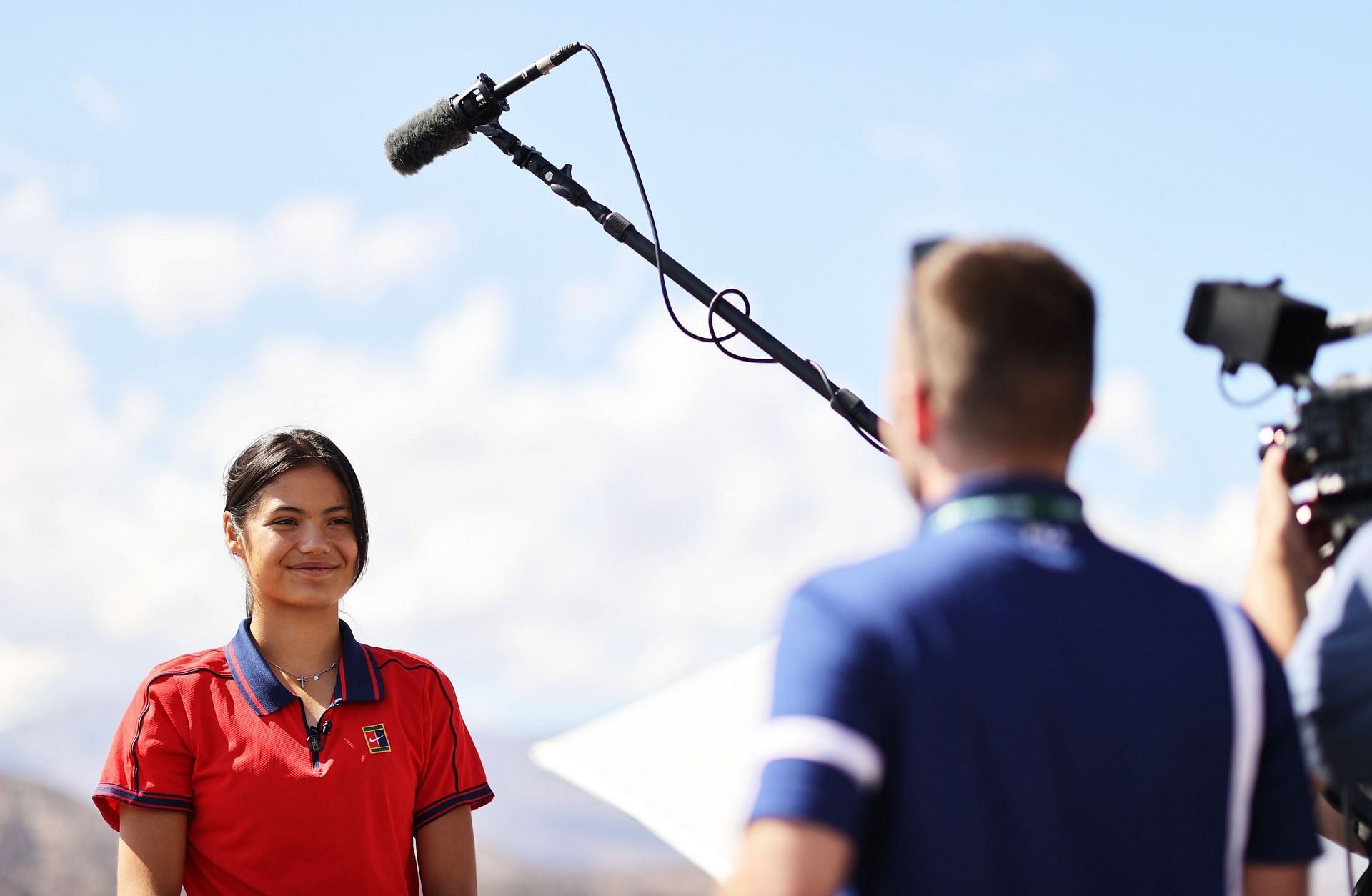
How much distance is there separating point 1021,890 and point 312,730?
1683 mm

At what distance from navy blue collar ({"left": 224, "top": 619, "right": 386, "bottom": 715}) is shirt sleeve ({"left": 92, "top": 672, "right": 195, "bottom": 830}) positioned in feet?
0.41

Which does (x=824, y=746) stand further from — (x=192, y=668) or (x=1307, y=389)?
(x=192, y=668)

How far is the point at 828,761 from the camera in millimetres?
1054

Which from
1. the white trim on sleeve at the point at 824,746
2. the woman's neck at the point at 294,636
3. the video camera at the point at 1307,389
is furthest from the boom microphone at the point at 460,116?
the white trim on sleeve at the point at 824,746

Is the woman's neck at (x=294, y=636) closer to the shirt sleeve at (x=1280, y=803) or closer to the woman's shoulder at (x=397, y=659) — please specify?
the woman's shoulder at (x=397, y=659)

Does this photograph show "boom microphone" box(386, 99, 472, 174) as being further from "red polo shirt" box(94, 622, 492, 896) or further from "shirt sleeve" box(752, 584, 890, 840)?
"shirt sleeve" box(752, 584, 890, 840)

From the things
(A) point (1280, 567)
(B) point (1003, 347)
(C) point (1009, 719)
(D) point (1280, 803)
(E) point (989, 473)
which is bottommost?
(D) point (1280, 803)

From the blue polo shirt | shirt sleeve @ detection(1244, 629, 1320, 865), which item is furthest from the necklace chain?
shirt sleeve @ detection(1244, 629, 1320, 865)

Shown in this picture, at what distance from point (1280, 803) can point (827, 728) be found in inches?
19.1

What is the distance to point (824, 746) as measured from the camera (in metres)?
1.06

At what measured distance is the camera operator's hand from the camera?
57.7 inches

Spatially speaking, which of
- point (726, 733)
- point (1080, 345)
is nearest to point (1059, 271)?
point (1080, 345)

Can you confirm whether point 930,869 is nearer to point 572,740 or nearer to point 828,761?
point 828,761

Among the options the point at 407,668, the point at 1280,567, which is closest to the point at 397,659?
the point at 407,668
